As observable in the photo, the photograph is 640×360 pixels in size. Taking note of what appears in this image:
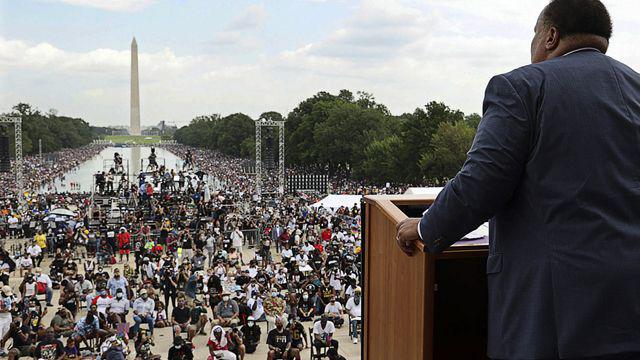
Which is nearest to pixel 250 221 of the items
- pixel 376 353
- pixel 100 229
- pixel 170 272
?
pixel 100 229

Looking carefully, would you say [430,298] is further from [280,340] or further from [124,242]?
[124,242]

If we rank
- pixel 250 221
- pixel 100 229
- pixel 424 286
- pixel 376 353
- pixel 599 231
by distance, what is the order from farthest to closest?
pixel 250 221 < pixel 100 229 < pixel 376 353 < pixel 424 286 < pixel 599 231

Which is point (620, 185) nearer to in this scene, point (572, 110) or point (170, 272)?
point (572, 110)

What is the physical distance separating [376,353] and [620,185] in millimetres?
1312

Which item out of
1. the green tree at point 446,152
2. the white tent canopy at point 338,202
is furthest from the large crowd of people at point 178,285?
the green tree at point 446,152

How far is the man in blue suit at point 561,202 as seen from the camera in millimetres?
1635

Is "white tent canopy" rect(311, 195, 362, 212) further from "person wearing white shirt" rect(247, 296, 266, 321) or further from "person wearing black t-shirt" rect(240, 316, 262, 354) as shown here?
"person wearing black t-shirt" rect(240, 316, 262, 354)

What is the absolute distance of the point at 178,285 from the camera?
17.3m

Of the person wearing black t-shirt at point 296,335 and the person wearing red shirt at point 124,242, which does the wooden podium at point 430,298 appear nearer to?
the person wearing black t-shirt at point 296,335

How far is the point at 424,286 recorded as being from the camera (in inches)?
80.8

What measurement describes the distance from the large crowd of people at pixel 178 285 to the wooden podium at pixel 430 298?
942cm

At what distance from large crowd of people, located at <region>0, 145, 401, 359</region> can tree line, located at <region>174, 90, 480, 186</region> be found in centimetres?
2060

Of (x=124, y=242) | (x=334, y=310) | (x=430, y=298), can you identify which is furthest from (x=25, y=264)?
(x=430, y=298)

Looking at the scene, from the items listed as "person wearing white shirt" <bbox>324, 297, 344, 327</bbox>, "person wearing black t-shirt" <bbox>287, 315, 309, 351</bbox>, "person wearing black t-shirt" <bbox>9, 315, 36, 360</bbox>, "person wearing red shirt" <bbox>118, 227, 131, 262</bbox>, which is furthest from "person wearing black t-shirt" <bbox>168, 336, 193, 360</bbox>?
"person wearing red shirt" <bbox>118, 227, 131, 262</bbox>
